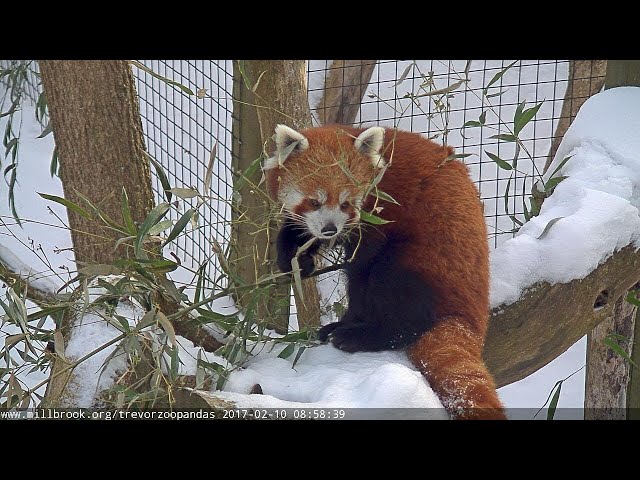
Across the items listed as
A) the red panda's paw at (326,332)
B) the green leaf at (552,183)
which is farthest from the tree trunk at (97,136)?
the green leaf at (552,183)

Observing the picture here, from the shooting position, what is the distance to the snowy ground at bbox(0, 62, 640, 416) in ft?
5.93

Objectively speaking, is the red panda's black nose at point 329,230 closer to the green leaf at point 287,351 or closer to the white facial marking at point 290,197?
the white facial marking at point 290,197

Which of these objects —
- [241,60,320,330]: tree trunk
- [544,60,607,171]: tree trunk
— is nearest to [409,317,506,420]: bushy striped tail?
[241,60,320,330]: tree trunk

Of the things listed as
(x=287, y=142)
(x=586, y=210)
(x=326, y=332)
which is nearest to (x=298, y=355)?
(x=326, y=332)

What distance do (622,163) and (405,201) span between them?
0.81 meters

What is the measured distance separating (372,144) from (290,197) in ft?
1.07

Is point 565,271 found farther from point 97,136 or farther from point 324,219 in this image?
point 97,136

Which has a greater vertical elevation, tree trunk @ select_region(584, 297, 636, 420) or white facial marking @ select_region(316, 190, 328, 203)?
white facial marking @ select_region(316, 190, 328, 203)

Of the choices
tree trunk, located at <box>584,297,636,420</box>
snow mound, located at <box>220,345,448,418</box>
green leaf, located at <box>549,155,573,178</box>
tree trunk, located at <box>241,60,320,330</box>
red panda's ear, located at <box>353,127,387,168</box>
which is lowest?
tree trunk, located at <box>584,297,636,420</box>

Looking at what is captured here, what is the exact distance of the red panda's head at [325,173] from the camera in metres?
2.42

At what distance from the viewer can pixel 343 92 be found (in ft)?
15.6

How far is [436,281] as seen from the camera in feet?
7.43

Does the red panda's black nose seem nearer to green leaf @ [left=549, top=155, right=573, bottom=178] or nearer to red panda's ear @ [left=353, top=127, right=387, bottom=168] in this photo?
red panda's ear @ [left=353, top=127, right=387, bottom=168]

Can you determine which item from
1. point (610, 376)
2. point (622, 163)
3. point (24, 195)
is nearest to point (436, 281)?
point (622, 163)
